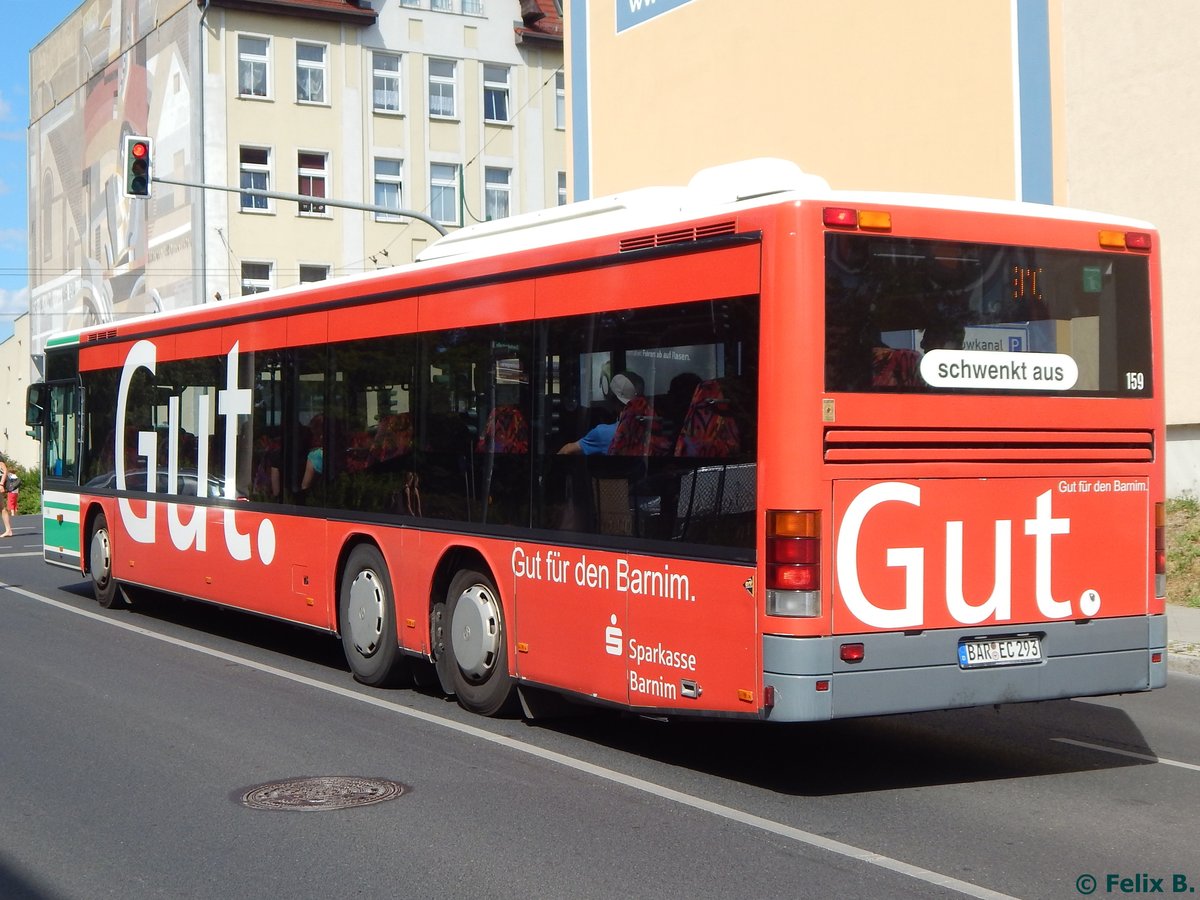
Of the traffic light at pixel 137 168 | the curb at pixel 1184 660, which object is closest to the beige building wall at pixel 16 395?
the traffic light at pixel 137 168

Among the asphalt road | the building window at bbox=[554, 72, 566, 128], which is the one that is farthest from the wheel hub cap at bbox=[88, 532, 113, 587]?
the building window at bbox=[554, 72, 566, 128]

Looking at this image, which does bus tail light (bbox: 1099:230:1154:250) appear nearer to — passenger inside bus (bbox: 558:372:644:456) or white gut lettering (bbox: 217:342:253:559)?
passenger inside bus (bbox: 558:372:644:456)

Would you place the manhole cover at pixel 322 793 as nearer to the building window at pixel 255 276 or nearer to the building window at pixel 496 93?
the building window at pixel 255 276

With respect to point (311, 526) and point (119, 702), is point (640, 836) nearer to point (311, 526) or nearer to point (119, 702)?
point (119, 702)

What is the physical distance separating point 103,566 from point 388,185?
33.2m

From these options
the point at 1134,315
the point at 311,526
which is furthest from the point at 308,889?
the point at 311,526

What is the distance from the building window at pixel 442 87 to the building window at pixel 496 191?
92.2 inches

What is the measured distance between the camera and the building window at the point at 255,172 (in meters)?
46.1

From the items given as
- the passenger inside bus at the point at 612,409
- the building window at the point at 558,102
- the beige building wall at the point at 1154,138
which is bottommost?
the passenger inside bus at the point at 612,409

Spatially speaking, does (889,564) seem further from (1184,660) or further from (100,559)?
(100,559)

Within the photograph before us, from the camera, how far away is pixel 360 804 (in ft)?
23.7

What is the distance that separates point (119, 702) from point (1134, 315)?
6878 mm

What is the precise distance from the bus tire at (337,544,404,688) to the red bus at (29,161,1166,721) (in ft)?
1.80

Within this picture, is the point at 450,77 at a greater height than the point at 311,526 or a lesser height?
greater
